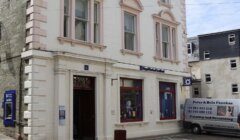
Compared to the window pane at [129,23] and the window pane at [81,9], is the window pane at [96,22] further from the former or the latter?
the window pane at [129,23]

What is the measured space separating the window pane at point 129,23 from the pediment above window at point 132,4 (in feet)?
1.52

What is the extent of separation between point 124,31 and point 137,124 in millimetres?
4929

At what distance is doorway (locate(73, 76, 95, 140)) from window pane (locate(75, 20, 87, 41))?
1901mm

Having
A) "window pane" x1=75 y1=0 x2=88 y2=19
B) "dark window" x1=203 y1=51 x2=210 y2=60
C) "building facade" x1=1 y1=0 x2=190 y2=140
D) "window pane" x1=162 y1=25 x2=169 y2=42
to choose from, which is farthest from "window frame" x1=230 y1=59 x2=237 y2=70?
"window pane" x1=75 y1=0 x2=88 y2=19

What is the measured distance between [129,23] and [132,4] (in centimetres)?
103

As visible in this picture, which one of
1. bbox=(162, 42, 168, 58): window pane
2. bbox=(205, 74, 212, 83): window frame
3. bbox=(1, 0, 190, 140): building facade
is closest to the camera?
bbox=(1, 0, 190, 140): building facade

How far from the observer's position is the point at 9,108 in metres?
16.8

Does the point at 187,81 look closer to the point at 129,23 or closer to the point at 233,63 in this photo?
the point at 129,23

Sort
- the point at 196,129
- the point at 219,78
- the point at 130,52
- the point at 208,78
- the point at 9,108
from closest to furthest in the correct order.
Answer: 1. the point at 9,108
2. the point at 130,52
3. the point at 196,129
4. the point at 219,78
5. the point at 208,78

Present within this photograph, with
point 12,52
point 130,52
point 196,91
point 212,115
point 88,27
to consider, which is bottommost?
point 212,115

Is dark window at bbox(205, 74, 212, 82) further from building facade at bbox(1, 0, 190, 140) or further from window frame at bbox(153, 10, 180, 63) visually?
window frame at bbox(153, 10, 180, 63)

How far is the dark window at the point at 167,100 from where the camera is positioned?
22.3 meters

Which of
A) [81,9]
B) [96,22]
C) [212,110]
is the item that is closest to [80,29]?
[81,9]

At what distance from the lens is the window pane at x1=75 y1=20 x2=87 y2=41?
692 inches
